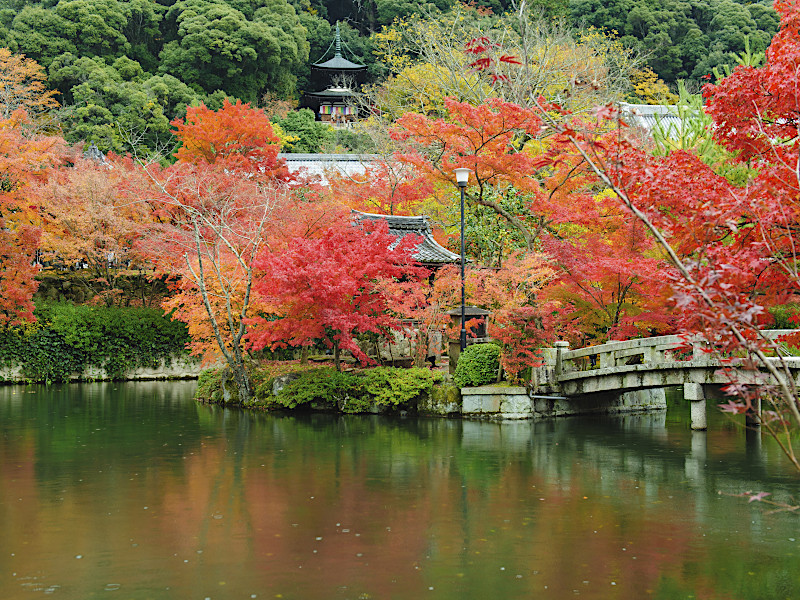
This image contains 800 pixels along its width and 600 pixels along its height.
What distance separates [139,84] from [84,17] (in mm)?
3921

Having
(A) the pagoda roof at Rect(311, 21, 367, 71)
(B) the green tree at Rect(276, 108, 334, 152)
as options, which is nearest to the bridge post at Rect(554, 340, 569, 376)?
(B) the green tree at Rect(276, 108, 334, 152)

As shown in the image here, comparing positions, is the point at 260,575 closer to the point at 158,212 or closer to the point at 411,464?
the point at 411,464

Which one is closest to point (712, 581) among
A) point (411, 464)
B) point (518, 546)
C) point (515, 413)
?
point (518, 546)

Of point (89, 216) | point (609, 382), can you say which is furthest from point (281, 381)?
point (89, 216)

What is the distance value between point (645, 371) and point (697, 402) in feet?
3.42

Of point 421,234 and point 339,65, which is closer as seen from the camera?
point 421,234

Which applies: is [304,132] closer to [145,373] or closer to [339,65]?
[339,65]

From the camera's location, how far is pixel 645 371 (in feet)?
45.9

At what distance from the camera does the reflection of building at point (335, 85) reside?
1672 inches

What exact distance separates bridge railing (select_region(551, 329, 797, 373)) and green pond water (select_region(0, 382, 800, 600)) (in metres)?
1.29

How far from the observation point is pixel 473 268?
16.9 meters

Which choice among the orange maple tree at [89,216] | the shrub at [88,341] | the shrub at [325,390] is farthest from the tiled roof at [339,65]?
the shrub at [325,390]

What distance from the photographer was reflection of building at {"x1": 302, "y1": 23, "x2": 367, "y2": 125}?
42.5 m

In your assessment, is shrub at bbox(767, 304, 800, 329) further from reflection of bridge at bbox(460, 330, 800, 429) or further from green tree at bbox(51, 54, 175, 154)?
green tree at bbox(51, 54, 175, 154)
